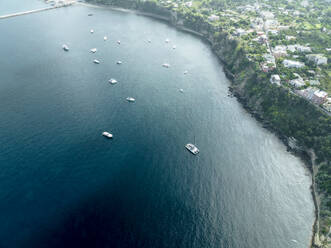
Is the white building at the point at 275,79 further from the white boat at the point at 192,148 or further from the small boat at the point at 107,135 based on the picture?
the small boat at the point at 107,135

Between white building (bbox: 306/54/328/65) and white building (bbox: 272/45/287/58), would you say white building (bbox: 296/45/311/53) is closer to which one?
white building (bbox: 272/45/287/58)

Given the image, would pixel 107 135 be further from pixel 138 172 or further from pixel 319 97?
pixel 319 97

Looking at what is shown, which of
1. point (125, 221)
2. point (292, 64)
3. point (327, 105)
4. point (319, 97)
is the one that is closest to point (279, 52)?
point (292, 64)

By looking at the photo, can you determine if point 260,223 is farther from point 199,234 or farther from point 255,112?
point 255,112

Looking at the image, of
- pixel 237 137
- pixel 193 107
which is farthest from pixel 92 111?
pixel 237 137

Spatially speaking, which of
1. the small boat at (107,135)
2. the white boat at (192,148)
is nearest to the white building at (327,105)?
the white boat at (192,148)

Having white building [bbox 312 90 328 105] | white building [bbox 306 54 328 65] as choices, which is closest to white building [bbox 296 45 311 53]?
white building [bbox 306 54 328 65]
